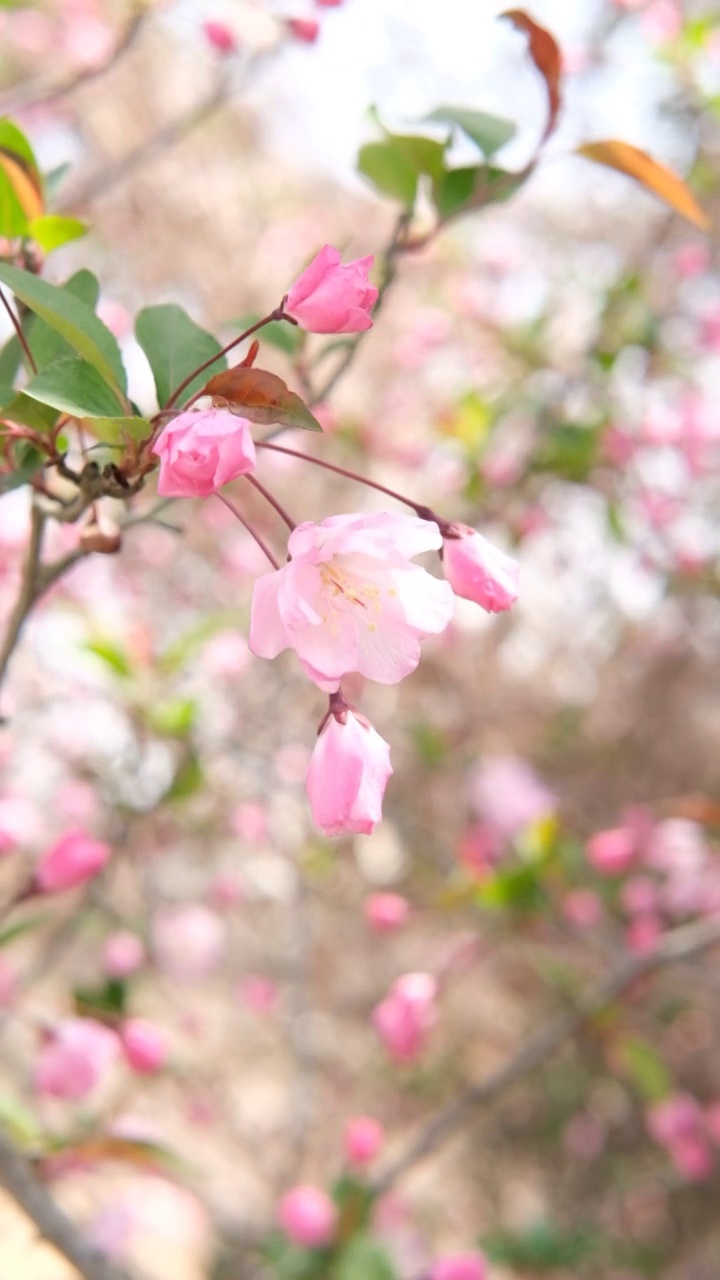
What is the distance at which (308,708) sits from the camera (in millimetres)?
2773

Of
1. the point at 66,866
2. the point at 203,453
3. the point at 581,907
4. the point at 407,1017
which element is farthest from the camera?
the point at 581,907

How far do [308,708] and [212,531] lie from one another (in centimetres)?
59

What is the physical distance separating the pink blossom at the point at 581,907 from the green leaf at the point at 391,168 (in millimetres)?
1587

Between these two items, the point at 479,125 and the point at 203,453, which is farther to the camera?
the point at 479,125

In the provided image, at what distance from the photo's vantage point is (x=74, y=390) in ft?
1.88

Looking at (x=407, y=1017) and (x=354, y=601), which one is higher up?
(x=354, y=601)

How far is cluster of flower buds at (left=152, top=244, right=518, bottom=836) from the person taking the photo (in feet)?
1.68

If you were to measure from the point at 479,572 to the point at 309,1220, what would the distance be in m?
1.33

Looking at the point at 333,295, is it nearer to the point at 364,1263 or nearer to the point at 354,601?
the point at 354,601

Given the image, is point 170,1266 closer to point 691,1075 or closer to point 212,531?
point 691,1075

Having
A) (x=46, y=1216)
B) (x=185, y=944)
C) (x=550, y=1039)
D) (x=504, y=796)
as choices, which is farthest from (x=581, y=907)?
(x=46, y=1216)

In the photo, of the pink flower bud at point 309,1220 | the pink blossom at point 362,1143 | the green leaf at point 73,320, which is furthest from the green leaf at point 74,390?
the pink blossom at point 362,1143

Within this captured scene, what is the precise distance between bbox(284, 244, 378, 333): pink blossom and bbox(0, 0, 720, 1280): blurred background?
80 centimetres

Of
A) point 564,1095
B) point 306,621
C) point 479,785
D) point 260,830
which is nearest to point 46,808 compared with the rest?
point 260,830
